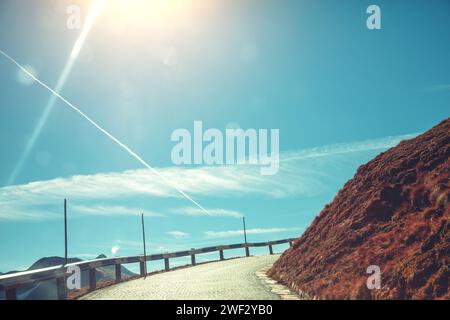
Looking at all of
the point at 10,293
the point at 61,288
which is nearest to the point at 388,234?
the point at 61,288

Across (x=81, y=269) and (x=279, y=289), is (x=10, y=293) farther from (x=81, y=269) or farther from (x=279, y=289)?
(x=279, y=289)

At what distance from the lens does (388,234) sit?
13.7 m

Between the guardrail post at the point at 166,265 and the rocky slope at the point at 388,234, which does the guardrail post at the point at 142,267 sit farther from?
the rocky slope at the point at 388,234

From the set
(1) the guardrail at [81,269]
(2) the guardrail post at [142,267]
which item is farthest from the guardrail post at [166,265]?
(2) the guardrail post at [142,267]

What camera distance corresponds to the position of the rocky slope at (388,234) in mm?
10930

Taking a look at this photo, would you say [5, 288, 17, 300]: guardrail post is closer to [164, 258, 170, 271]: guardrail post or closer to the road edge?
the road edge

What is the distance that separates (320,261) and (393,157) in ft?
24.1

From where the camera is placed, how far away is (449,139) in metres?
16.9

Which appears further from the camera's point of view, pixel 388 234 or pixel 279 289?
pixel 279 289

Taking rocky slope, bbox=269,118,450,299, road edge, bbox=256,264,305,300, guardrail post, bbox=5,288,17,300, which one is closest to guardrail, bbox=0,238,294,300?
guardrail post, bbox=5,288,17,300
